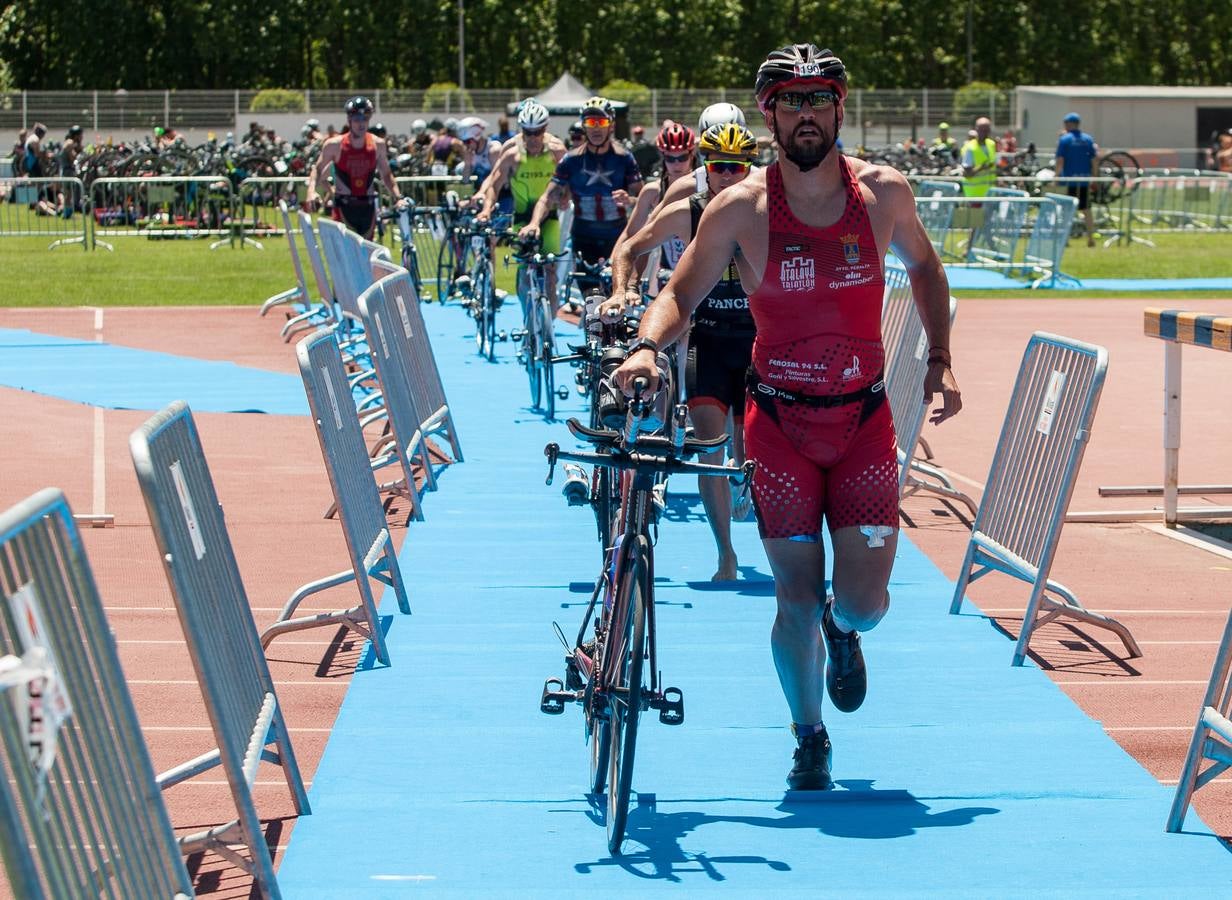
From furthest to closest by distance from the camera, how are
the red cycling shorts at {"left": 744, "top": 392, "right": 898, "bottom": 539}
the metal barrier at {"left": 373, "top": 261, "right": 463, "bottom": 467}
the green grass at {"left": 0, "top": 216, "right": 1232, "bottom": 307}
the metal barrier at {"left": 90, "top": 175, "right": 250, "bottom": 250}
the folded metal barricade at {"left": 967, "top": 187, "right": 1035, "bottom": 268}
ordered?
1. the metal barrier at {"left": 90, "top": 175, "right": 250, "bottom": 250}
2. the folded metal barricade at {"left": 967, "top": 187, "right": 1035, "bottom": 268}
3. the green grass at {"left": 0, "top": 216, "right": 1232, "bottom": 307}
4. the metal barrier at {"left": 373, "top": 261, "right": 463, "bottom": 467}
5. the red cycling shorts at {"left": 744, "top": 392, "right": 898, "bottom": 539}

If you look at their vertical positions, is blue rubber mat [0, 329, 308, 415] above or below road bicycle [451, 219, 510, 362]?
below

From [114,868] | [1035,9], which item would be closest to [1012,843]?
[114,868]

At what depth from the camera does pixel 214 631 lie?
4281mm

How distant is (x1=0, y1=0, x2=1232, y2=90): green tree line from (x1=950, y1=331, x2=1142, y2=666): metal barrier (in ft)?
224

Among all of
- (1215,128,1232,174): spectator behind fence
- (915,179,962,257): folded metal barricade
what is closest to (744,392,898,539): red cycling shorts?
(915,179,962,257): folded metal barricade

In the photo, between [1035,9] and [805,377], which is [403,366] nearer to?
[805,377]

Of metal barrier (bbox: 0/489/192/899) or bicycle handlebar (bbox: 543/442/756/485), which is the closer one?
metal barrier (bbox: 0/489/192/899)

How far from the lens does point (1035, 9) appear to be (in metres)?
79.6

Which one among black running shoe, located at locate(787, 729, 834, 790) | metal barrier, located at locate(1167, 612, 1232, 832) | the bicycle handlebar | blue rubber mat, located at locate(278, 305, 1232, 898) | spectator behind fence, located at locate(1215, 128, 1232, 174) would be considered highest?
spectator behind fence, located at locate(1215, 128, 1232, 174)

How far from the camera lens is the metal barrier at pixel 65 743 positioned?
2637 millimetres

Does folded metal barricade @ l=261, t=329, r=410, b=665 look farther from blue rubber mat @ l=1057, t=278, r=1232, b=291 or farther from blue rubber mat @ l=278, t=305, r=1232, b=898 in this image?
blue rubber mat @ l=1057, t=278, r=1232, b=291

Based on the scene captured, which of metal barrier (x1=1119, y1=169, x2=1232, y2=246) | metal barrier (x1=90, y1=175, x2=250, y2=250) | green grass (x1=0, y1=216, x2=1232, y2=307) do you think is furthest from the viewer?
metal barrier (x1=1119, y1=169, x2=1232, y2=246)

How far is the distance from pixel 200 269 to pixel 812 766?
22.8m

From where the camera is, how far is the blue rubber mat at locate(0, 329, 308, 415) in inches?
530
